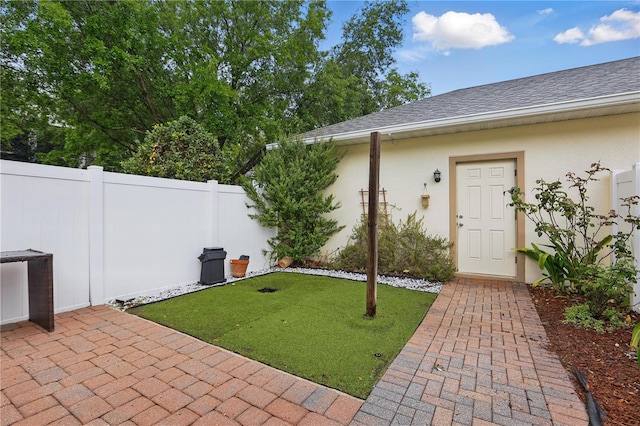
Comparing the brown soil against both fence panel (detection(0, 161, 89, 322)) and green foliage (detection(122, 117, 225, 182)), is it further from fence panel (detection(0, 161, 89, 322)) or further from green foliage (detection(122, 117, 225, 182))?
green foliage (detection(122, 117, 225, 182))

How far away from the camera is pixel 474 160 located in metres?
5.65

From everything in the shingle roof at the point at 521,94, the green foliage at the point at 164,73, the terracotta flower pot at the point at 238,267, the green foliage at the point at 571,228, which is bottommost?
the terracotta flower pot at the point at 238,267

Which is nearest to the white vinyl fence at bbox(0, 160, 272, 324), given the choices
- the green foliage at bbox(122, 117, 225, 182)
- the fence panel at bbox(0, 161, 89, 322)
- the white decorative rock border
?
the fence panel at bbox(0, 161, 89, 322)

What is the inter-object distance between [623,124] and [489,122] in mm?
1833


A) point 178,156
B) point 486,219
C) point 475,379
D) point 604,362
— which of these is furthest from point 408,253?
point 178,156

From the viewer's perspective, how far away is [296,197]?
658 cm

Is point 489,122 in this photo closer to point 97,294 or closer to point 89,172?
point 89,172

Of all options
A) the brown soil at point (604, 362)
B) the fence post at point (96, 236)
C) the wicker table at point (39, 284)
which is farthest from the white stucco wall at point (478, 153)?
the wicker table at point (39, 284)

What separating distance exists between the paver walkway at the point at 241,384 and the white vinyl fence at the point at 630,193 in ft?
5.51

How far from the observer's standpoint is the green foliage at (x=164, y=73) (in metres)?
8.76

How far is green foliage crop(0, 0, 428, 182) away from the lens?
28.7 ft

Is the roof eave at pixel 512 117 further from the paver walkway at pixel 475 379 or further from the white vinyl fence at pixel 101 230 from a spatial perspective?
the white vinyl fence at pixel 101 230

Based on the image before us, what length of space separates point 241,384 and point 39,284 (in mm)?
2536

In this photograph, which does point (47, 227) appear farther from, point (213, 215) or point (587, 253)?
point (587, 253)
